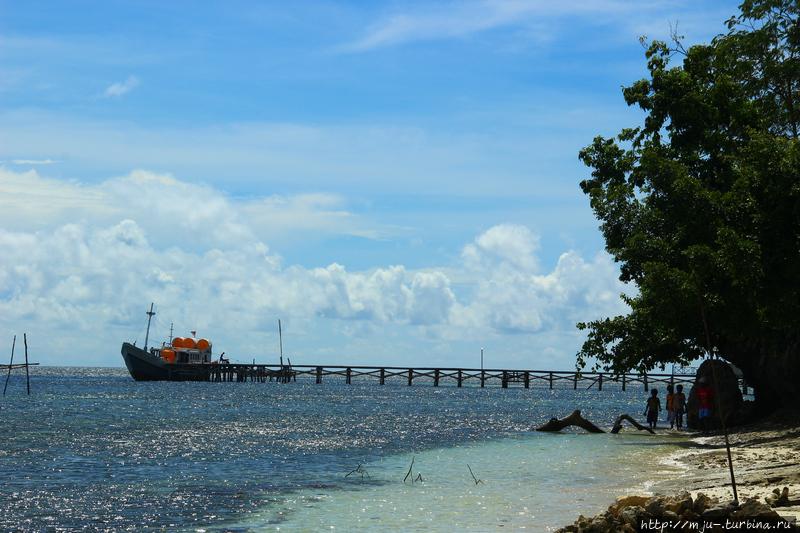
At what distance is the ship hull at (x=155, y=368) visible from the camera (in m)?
109

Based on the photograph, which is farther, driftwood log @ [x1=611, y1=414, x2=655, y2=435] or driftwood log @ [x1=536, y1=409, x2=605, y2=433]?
driftwood log @ [x1=536, y1=409, x2=605, y2=433]

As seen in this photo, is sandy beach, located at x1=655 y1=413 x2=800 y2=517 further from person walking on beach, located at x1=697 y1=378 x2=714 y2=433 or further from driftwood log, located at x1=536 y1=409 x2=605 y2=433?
driftwood log, located at x1=536 y1=409 x2=605 y2=433

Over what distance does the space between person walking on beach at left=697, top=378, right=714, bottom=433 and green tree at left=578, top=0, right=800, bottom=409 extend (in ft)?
4.18

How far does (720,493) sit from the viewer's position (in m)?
14.2

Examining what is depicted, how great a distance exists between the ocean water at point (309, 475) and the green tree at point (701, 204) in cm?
380

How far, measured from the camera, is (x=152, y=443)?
31.8m

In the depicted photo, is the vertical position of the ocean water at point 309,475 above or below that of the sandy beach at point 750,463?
below

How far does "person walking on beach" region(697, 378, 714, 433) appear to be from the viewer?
28827 millimetres

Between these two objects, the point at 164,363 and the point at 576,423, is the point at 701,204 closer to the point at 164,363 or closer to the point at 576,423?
the point at 576,423

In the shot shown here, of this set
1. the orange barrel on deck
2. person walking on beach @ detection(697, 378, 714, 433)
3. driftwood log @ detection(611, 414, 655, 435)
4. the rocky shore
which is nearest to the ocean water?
driftwood log @ detection(611, 414, 655, 435)

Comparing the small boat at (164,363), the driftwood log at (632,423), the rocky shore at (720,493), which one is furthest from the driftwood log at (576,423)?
the small boat at (164,363)

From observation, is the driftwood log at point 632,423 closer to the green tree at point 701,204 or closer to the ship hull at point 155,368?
the green tree at point 701,204

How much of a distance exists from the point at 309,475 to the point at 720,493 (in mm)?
11179

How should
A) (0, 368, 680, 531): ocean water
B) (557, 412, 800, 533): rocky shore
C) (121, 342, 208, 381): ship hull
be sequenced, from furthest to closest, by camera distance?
1. (121, 342, 208, 381): ship hull
2. (0, 368, 680, 531): ocean water
3. (557, 412, 800, 533): rocky shore
